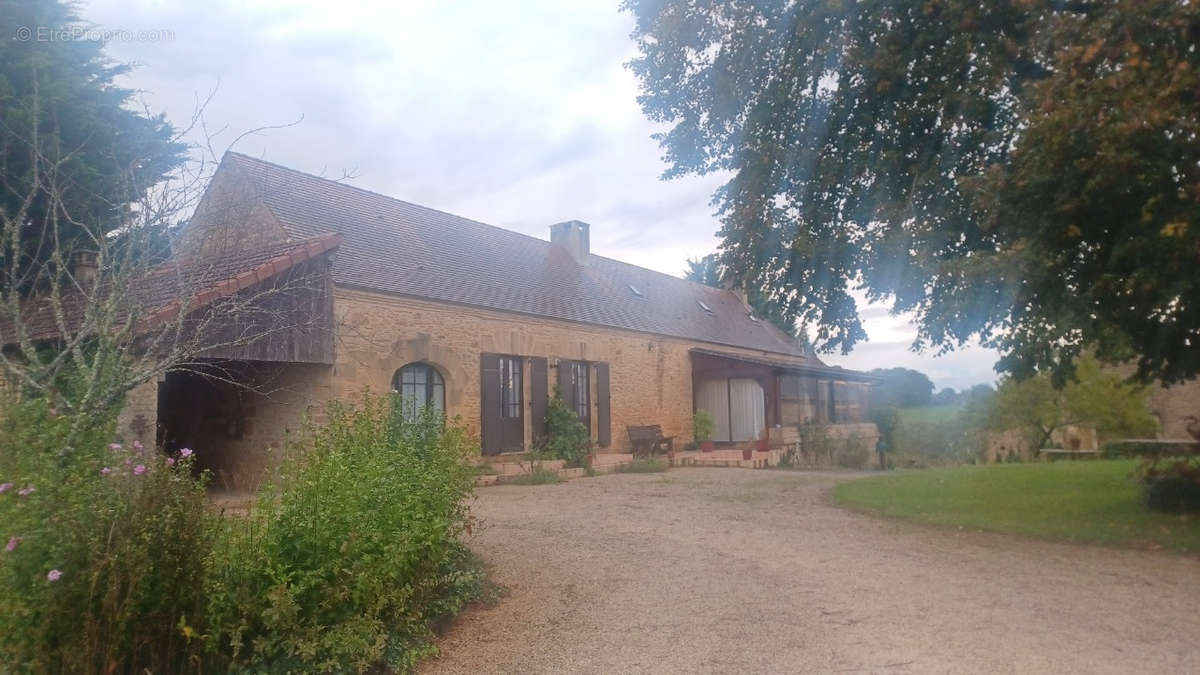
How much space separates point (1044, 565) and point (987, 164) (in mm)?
3850

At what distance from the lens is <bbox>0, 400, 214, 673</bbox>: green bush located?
148 inches

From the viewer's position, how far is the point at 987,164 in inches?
318

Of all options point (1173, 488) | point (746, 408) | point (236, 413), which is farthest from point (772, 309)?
point (746, 408)

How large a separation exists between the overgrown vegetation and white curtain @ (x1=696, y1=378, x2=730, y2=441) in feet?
60.3

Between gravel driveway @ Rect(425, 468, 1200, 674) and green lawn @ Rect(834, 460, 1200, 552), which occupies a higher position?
green lawn @ Rect(834, 460, 1200, 552)

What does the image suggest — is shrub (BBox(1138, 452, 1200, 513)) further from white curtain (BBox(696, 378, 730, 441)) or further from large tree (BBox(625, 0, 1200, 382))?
white curtain (BBox(696, 378, 730, 441))

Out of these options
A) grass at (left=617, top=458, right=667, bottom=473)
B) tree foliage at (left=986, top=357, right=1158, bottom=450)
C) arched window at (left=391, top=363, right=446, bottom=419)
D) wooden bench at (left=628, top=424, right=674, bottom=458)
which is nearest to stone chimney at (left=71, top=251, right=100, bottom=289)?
arched window at (left=391, top=363, right=446, bottom=419)

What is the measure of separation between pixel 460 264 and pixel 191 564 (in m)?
13.2

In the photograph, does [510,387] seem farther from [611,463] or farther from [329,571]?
[329,571]

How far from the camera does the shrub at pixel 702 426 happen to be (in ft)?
71.2

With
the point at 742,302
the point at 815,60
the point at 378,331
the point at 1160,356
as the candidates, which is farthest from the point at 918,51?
the point at 742,302

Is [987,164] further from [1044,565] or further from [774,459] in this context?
[774,459]

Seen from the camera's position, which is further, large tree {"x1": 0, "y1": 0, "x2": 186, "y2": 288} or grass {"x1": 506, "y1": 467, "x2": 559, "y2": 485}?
grass {"x1": 506, "y1": 467, "x2": 559, "y2": 485}

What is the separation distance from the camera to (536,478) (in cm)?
1368
